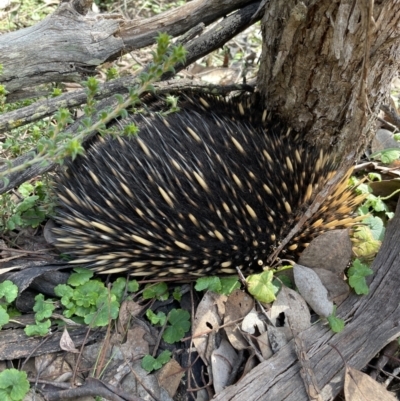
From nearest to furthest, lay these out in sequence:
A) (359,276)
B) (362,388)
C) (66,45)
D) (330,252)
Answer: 1. (362,388)
2. (359,276)
3. (330,252)
4. (66,45)

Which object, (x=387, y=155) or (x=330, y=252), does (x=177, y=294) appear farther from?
(x=387, y=155)

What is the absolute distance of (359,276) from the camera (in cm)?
218

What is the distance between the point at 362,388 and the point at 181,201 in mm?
1075

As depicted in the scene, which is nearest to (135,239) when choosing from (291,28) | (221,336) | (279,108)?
(221,336)

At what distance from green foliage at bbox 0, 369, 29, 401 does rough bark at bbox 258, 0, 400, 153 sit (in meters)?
1.72

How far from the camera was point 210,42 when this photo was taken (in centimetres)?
268

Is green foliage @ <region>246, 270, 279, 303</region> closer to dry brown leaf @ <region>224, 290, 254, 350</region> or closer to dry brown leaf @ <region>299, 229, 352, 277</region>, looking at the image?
dry brown leaf @ <region>224, 290, 254, 350</region>

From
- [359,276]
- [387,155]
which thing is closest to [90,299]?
[359,276]

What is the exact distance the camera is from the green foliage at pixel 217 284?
2.24 metres

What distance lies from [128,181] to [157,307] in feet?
2.01

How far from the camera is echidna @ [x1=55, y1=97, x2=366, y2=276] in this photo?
2.23 metres

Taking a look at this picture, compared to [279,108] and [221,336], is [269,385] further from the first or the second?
[279,108]

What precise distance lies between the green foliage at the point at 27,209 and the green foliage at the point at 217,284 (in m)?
0.83

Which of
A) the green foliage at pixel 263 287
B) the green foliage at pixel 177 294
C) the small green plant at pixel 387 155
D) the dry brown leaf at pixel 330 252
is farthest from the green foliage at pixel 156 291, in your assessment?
Answer: the small green plant at pixel 387 155
